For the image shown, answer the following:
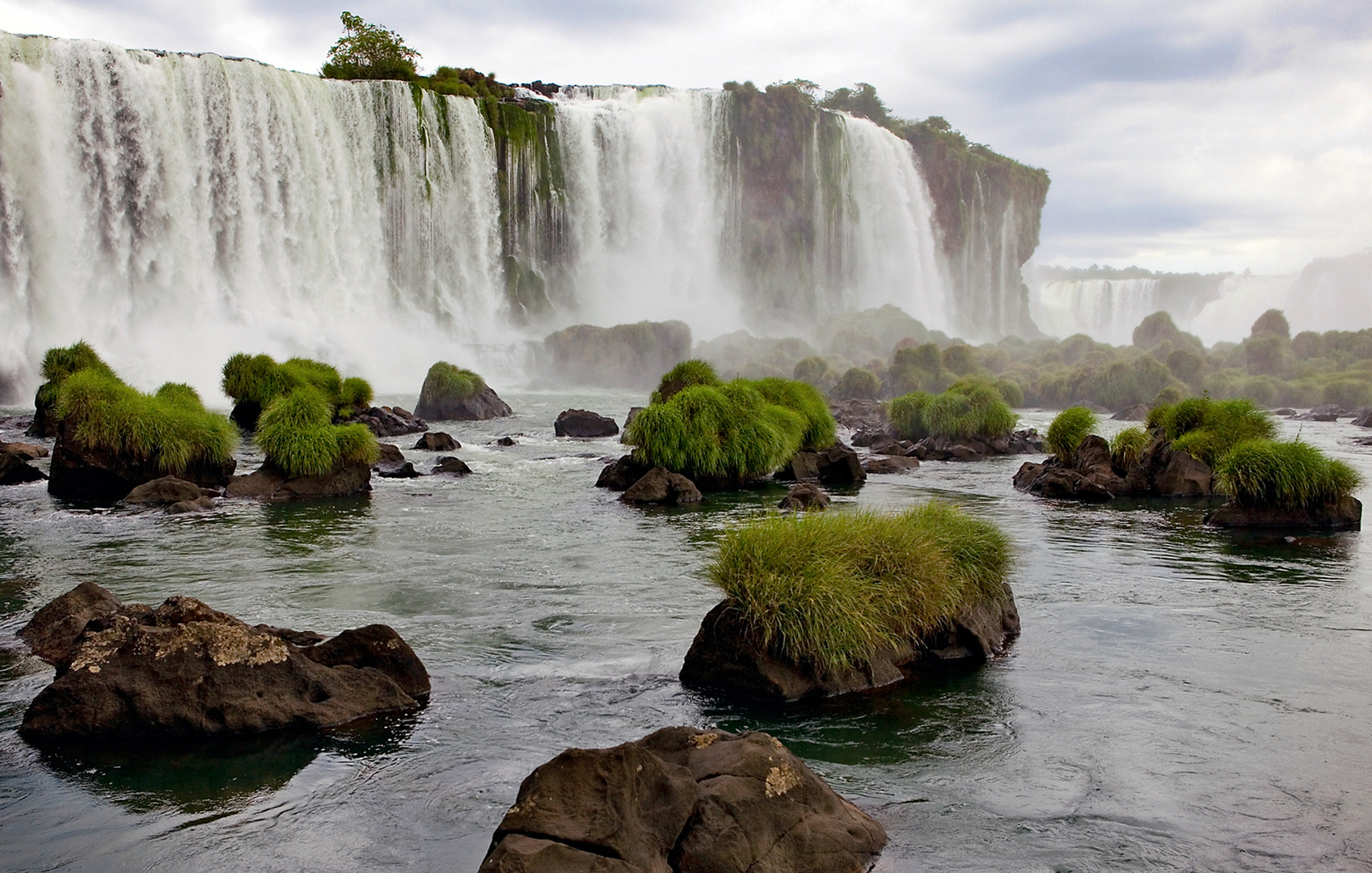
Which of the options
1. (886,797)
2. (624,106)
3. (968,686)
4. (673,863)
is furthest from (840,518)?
(624,106)

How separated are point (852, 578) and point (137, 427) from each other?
53.8ft

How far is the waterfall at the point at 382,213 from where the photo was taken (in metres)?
46.2

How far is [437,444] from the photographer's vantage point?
97.3 ft

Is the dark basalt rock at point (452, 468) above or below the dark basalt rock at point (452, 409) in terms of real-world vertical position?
below

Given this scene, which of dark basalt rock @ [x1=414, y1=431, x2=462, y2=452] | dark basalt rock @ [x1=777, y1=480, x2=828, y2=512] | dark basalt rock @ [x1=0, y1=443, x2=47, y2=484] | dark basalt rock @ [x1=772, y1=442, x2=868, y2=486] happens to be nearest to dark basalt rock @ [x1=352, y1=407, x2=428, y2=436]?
dark basalt rock @ [x1=414, y1=431, x2=462, y2=452]

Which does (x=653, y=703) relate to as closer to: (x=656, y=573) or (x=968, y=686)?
(x=968, y=686)

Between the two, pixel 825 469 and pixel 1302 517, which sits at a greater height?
pixel 825 469

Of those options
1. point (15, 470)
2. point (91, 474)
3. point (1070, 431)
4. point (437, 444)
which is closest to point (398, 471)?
point (437, 444)

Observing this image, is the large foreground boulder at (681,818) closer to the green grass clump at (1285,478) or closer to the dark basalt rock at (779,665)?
the dark basalt rock at (779,665)

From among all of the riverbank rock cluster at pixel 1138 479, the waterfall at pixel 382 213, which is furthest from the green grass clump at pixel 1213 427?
the waterfall at pixel 382 213

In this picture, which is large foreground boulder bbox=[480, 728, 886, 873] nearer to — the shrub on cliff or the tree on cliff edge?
the shrub on cliff

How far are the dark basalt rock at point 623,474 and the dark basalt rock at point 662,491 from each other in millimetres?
1078

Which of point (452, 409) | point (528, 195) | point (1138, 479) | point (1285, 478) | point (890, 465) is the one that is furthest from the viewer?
point (528, 195)

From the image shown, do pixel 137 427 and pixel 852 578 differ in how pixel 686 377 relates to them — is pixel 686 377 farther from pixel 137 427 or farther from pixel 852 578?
pixel 852 578
